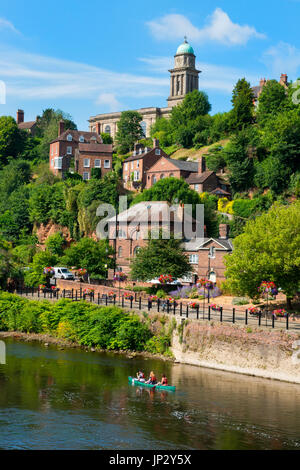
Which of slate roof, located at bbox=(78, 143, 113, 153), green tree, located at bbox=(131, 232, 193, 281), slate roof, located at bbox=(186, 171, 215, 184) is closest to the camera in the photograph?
green tree, located at bbox=(131, 232, 193, 281)

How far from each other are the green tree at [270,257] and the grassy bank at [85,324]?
620 centimetres

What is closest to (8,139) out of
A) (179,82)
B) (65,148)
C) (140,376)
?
(65,148)

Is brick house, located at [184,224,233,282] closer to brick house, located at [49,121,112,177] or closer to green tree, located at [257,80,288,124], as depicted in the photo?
green tree, located at [257,80,288,124]

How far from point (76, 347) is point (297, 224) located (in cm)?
1823

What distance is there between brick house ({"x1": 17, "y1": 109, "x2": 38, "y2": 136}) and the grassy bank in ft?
282

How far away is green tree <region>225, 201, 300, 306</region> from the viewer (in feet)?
122

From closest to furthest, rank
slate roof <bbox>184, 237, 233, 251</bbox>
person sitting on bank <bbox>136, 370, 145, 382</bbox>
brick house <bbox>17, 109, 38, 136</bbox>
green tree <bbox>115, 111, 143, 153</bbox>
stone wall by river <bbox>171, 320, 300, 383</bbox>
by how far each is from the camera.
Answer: person sitting on bank <bbox>136, 370, 145, 382</bbox> → stone wall by river <bbox>171, 320, 300, 383</bbox> → slate roof <bbox>184, 237, 233, 251</bbox> → green tree <bbox>115, 111, 143, 153</bbox> → brick house <bbox>17, 109, 38, 136</bbox>

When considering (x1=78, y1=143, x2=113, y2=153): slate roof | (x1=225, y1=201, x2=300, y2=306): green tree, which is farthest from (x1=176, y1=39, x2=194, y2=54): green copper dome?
(x1=225, y1=201, x2=300, y2=306): green tree

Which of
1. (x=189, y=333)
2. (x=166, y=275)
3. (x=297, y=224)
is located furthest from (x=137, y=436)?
(x=166, y=275)

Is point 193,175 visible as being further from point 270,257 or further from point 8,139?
point 270,257

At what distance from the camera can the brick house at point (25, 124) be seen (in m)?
129

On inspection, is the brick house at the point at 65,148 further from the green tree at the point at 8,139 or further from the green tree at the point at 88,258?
the green tree at the point at 88,258
